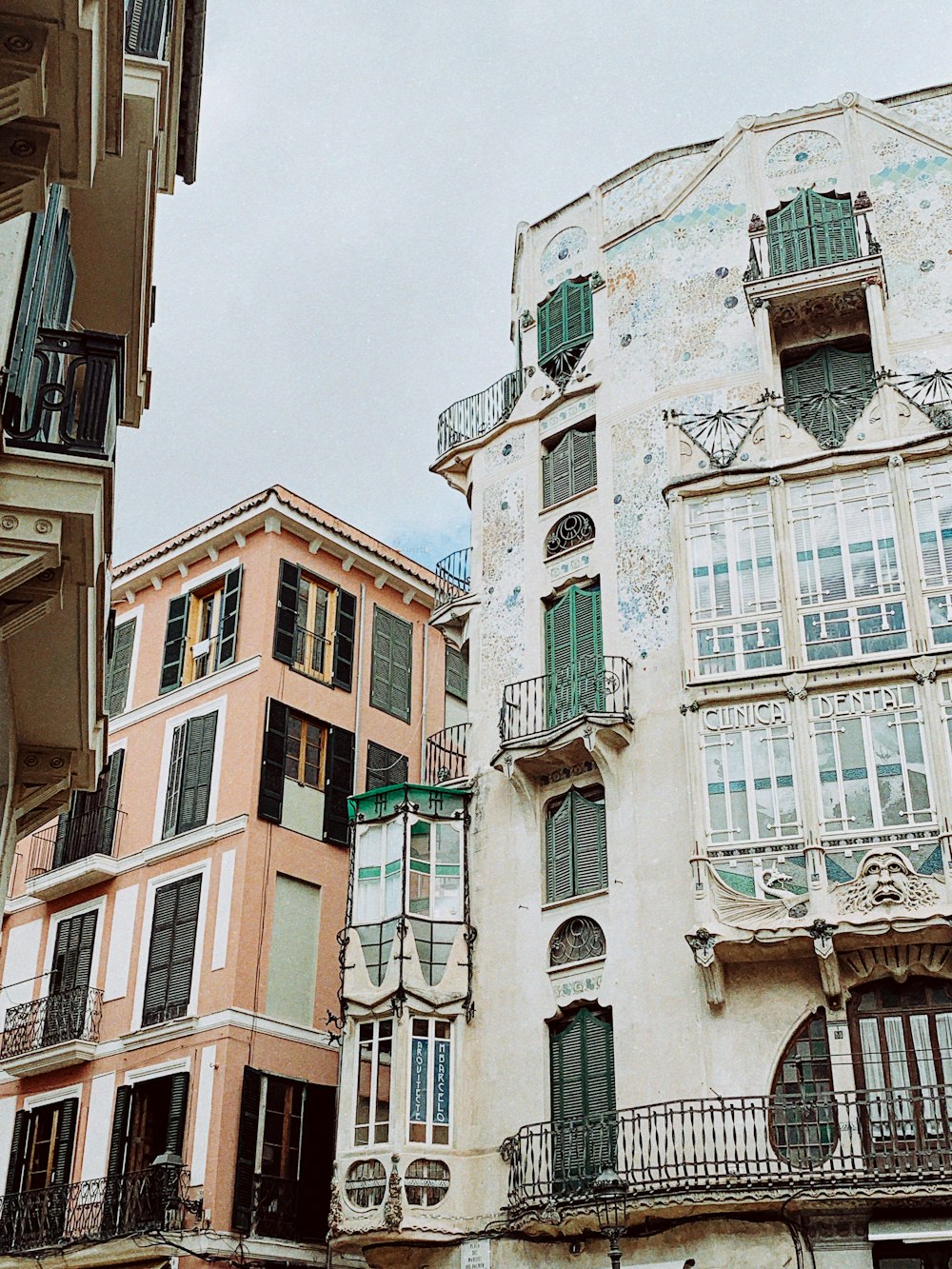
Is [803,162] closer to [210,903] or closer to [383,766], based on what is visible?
[383,766]

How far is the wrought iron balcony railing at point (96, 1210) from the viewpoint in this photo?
25.7 m

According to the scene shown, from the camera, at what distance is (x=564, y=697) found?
26438 mm

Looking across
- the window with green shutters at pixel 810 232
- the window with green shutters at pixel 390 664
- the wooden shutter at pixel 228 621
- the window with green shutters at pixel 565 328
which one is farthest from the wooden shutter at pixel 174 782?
the window with green shutters at pixel 810 232

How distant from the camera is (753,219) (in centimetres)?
2844

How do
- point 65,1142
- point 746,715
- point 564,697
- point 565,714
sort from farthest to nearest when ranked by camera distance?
point 65,1142, point 564,697, point 565,714, point 746,715

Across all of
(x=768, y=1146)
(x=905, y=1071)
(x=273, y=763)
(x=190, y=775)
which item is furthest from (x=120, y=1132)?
(x=905, y=1071)

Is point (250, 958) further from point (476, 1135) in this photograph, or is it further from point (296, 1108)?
point (476, 1135)

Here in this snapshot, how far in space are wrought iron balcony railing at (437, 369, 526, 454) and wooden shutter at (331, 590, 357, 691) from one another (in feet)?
14.5

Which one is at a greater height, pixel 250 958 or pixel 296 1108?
pixel 250 958

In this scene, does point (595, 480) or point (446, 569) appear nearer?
point (595, 480)

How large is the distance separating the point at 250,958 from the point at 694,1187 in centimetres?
1054

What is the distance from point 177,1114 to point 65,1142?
144 inches

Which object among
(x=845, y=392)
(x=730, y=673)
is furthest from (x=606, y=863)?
(x=845, y=392)

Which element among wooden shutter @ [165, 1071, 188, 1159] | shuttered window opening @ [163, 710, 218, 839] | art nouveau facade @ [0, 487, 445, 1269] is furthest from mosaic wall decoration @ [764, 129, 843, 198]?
wooden shutter @ [165, 1071, 188, 1159]
